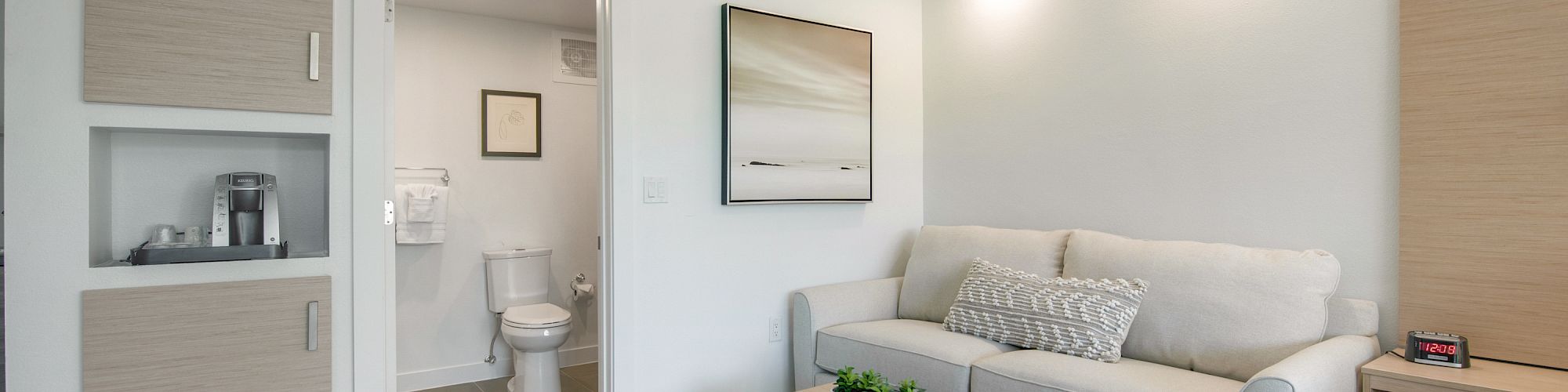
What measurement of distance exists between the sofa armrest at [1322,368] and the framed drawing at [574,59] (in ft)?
11.5

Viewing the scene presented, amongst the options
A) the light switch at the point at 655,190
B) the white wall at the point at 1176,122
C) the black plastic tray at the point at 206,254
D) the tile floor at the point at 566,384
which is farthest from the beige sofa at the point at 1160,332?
the black plastic tray at the point at 206,254

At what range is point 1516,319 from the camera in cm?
206

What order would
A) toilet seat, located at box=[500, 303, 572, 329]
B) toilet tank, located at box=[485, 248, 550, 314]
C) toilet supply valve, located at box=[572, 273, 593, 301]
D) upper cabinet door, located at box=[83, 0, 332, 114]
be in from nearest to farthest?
upper cabinet door, located at box=[83, 0, 332, 114]
toilet seat, located at box=[500, 303, 572, 329]
toilet tank, located at box=[485, 248, 550, 314]
toilet supply valve, located at box=[572, 273, 593, 301]

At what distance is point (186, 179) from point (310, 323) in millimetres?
587

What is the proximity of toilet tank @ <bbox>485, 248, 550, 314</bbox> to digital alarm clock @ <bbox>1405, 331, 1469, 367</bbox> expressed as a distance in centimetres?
356

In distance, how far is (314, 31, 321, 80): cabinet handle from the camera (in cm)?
214

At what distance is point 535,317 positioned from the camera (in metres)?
3.60

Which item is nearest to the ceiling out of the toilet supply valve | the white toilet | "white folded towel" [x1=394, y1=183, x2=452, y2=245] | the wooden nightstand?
"white folded towel" [x1=394, y1=183, x2=452, y2=245]

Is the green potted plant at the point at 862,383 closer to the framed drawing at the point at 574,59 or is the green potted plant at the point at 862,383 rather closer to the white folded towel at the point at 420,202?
the white folded towel at the point at 420,202

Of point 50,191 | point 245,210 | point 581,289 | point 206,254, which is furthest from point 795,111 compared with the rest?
point 50,191

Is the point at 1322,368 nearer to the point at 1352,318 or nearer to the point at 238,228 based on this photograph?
Answer: the point at 1352,318

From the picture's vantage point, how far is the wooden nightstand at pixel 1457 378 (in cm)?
182

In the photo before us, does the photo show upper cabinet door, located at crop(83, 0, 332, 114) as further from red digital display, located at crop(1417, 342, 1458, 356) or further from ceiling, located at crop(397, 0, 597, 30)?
red digital display, located at crop(1417, 342, 1458, 356)

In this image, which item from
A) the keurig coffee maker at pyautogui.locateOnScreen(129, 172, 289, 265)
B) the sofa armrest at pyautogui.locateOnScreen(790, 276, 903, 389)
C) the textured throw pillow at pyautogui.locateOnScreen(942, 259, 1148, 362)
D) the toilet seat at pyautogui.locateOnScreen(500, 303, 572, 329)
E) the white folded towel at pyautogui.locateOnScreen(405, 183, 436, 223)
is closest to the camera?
the keurig coffee maker at pyautogui.locateOnScreen(129, 172, 289, 265)
